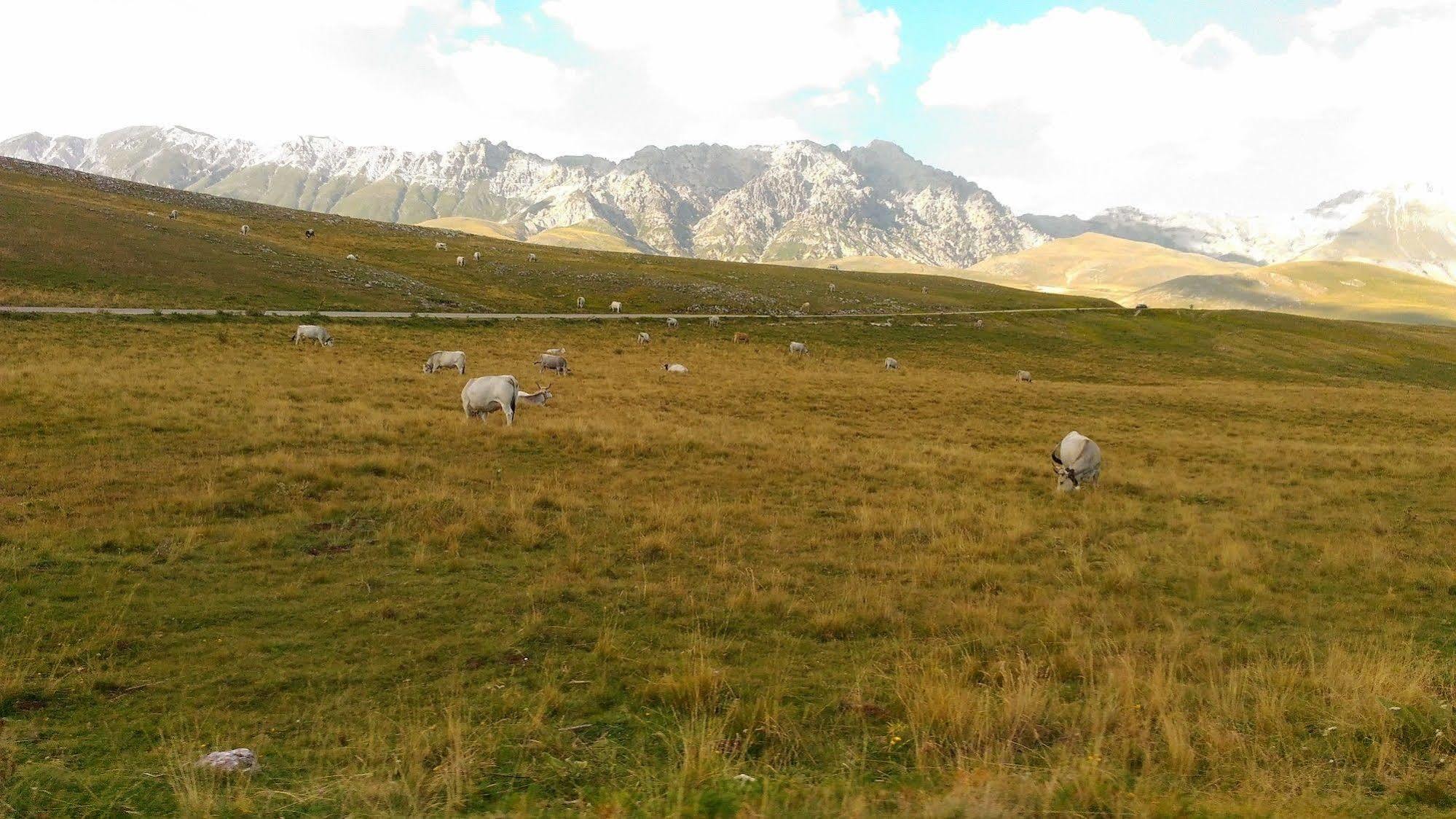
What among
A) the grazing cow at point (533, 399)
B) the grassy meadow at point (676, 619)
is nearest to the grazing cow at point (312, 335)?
the grassy meadow at point (676, 619)

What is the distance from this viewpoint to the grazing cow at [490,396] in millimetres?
22000

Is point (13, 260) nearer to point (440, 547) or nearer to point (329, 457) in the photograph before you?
point (329, 457)

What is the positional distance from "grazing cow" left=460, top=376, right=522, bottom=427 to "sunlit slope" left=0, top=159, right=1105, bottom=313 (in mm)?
36183

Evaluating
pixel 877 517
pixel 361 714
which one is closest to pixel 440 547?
pixel 361 714

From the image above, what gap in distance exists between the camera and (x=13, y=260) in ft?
157

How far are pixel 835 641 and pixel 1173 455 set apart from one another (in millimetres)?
23209

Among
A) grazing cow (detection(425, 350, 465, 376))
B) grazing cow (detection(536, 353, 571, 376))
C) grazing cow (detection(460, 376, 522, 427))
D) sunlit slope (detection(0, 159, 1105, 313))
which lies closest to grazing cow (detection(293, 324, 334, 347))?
grazing cow (detection(425, 350, 465, 376))

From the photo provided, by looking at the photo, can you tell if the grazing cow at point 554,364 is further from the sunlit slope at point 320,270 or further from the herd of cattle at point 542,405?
the sunlit slope at point 320,270

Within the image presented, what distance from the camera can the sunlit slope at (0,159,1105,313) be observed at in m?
50.1

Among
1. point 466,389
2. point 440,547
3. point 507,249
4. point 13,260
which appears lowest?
point 440,547

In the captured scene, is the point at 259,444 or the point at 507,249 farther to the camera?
the point at 507,249

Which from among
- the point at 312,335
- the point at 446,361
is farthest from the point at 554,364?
the point at 312,335

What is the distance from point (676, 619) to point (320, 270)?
2658 inches

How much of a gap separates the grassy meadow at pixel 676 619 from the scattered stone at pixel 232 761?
0.38ft
